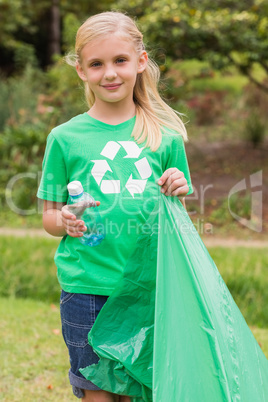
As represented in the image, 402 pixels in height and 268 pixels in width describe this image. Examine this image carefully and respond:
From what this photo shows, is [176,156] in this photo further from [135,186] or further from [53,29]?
[53,29]

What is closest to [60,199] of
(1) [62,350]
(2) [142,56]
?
(2) [142,56]

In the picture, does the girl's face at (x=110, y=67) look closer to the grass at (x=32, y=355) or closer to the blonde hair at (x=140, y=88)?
the blonde hair at (x=140, y=88)

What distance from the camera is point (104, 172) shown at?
2105mm

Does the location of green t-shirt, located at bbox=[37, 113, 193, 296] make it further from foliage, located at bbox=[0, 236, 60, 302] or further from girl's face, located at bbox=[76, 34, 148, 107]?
foliage, located at bbox=[0, 236, 60, 302]

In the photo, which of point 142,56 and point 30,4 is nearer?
point 142,56

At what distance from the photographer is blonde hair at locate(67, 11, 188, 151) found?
2.13 m

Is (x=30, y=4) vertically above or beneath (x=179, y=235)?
above

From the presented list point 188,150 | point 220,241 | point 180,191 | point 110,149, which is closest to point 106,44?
point 110,149

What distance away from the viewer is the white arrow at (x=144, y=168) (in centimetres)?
213

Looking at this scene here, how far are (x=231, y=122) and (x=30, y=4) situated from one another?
6.34 metres

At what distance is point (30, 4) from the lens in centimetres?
1512

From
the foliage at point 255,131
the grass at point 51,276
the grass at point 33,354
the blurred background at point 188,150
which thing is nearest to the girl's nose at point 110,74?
the blurred background at point 188,150

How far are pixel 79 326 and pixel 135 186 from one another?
0.57m

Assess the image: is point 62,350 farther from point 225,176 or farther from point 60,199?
point 225,176
